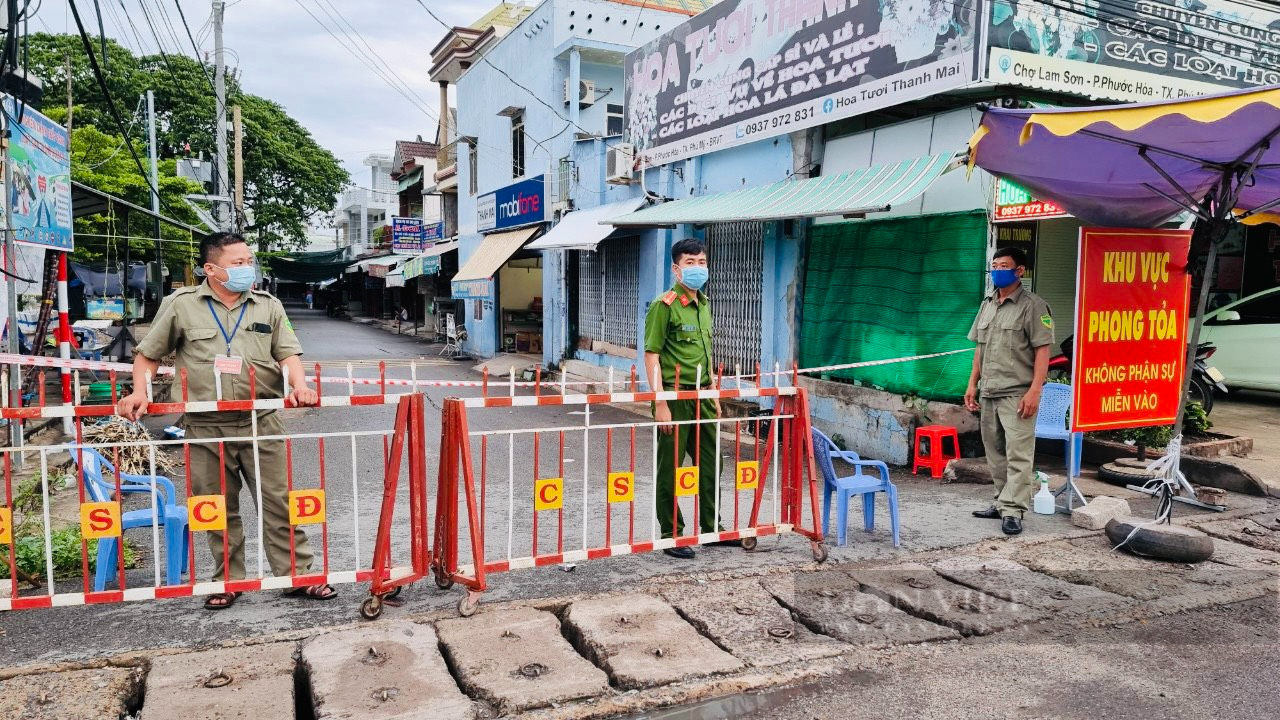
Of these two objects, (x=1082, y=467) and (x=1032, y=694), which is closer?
(x=1032, y=694)

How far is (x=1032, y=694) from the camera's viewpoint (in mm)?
3295

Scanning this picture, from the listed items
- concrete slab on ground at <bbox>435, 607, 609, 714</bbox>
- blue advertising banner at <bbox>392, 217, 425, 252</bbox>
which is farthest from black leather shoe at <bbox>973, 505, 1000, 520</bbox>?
blue advertising banner at <bbox>392, 217, 425, 252</bbox>

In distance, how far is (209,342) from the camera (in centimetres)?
403

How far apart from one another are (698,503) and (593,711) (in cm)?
177

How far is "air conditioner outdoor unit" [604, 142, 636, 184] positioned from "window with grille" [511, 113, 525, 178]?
5.56 meters

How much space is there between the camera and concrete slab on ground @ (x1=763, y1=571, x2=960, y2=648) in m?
3.82

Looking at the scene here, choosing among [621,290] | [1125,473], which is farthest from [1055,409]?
[621,290]

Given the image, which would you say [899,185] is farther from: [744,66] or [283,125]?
[283,125]

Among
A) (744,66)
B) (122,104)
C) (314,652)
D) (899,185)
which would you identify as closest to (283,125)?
(122,104)

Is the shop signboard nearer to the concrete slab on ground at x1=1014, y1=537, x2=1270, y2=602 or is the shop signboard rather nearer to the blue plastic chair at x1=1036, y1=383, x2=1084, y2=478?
the blue plastic chair at x1=1036, y1=383, x2=1084, y2=478

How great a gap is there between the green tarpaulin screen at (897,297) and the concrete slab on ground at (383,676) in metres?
5.48

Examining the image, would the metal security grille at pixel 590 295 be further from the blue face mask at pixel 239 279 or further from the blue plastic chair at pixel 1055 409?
the blue face mask at pixel 239 279

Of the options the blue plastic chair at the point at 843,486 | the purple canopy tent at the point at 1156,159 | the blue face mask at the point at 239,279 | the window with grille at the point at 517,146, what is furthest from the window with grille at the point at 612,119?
the blue face mask at the point at 239,279

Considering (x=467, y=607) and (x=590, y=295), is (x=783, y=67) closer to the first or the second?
(x=590, y=295)
